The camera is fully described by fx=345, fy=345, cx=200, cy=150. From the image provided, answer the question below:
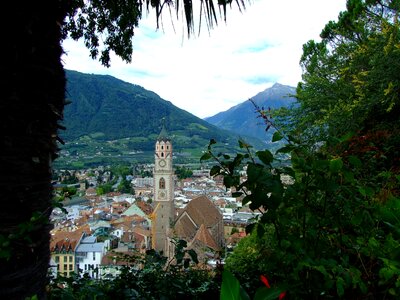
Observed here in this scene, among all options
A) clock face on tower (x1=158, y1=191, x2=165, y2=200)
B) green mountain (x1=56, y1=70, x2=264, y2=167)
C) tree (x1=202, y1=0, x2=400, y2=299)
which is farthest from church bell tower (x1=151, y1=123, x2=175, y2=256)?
green mountain (x1=56, y1=70, x2=264, y2=167)

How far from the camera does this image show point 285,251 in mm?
1211

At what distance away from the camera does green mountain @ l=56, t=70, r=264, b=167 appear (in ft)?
368

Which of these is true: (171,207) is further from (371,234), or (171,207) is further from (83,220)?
(371,234)

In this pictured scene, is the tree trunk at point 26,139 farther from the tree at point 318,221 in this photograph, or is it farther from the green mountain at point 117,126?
the green mountain at point 117,126

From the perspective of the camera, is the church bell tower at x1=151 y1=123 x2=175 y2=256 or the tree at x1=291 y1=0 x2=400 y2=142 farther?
the church bell tower at x1=151 y1=123 x2=175 y2=256

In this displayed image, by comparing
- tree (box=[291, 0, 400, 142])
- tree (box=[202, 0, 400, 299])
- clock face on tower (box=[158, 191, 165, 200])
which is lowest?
clock face on tower (box=[158, 191, 165, 200])

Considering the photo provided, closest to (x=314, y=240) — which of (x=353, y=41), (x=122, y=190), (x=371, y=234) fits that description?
(x=371, y=234)

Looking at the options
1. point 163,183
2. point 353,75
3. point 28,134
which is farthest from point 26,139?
point 163,183

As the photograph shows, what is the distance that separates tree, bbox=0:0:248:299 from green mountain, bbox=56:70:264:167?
98.4 meters

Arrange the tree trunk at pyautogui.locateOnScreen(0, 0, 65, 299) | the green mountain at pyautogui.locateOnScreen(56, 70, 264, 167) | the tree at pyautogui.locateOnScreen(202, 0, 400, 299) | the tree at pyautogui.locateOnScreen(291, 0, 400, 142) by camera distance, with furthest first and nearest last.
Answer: the green mountain at pyautogui.locateOnScreen(56, 70, 264, 167)
the tree at pyautogui.locateOnScreen(291, 0, 400, 142)
the tree trunk at pyautogui.locateOnScreen(0, 0, 65, 299)
the tree at pyautogui.locateOnScreen(202, 0, 400, 299)

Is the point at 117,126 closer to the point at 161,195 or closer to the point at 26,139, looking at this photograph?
the point at 161,195

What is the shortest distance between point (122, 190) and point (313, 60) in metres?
72.9

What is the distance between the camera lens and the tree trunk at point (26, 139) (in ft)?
4.27

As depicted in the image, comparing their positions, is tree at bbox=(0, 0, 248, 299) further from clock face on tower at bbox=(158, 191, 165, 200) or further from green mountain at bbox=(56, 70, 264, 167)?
green mountain at bbox=(56, 70, 264, 167)
